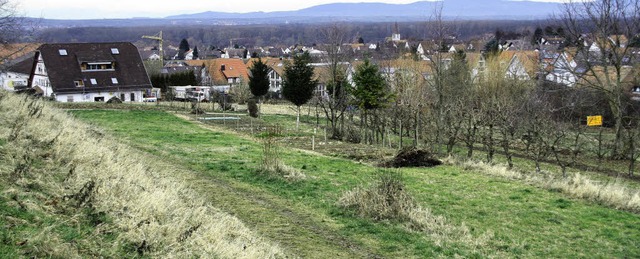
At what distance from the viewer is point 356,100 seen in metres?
27.5

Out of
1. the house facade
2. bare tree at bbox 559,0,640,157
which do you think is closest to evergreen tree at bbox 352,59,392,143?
bare tree at bbox 559,0,640,157

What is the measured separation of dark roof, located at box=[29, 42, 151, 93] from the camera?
152 ft

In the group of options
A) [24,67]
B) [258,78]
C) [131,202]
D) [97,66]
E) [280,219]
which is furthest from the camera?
[24,67]

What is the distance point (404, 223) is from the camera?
11305mm

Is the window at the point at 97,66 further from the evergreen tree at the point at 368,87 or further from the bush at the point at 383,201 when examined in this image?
the bush at the point at 383,201

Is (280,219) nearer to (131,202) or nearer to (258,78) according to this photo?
(131,202)

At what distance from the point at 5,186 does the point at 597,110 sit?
40.8 metres

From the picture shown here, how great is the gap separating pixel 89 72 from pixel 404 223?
4148 centimetres

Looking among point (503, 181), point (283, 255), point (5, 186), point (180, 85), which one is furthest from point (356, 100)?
point (180, 85)

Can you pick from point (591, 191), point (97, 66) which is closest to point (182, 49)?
point (97, 66)

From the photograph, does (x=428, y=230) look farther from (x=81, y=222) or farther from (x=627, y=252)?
(x=81, y=222)

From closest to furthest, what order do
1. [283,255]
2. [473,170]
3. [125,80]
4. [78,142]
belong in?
[283,255] → [78,142] → [473,170] → [125,80]

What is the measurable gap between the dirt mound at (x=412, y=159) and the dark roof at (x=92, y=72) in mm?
34023

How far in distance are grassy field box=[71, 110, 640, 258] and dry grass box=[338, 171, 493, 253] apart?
48 millimetres
